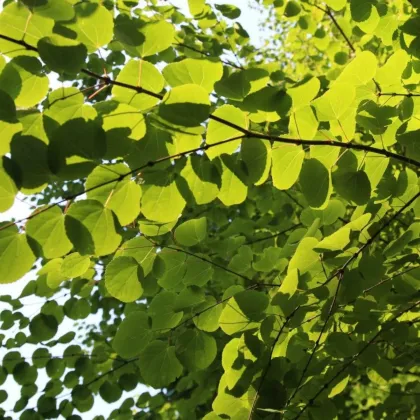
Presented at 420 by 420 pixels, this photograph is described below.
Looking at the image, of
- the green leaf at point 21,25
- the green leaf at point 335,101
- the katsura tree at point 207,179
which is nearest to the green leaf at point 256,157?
the katsura tree at point 207,179

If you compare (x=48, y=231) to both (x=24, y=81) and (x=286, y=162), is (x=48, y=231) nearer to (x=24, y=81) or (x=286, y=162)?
(x=24, y=81)

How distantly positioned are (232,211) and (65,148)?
240cm

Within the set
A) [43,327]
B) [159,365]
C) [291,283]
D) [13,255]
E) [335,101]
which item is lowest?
[43,327]

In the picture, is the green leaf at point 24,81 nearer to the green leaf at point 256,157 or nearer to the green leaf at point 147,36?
the green leaf at point 147,36

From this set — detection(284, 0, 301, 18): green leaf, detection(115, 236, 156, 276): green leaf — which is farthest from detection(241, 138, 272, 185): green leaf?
detection(284, 0, 301, 18): green leaf

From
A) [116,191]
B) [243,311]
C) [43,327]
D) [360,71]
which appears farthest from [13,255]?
[43,327]

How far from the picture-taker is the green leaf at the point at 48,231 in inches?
36.5

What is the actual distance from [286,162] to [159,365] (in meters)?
0.67

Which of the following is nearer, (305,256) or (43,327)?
(305,256)

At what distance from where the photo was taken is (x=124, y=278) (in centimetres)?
119

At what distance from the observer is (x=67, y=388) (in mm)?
2260

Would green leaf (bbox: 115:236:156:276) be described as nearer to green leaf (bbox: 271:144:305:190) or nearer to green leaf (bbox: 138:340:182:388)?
green leaf (bbox: 138:340:182:388)

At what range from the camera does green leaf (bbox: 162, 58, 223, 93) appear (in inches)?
38.4

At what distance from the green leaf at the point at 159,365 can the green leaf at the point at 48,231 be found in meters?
0.48
